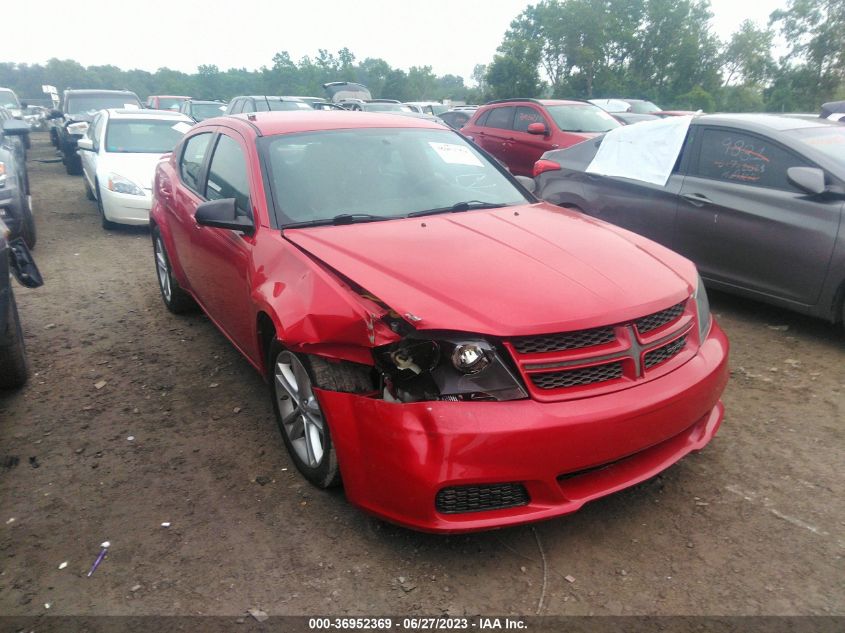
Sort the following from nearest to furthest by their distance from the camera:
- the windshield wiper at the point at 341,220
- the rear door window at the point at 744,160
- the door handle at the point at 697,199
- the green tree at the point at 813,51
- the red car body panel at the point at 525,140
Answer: the windshield wiper at the point at 341,220
the rear door window at the point at 744,160
the door handle at the point at 697,199
the red car body panel at the point at 525,140
the green tree at the point at 813,51

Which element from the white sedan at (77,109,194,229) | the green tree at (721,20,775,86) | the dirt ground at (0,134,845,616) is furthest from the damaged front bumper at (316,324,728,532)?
the green tree at (721,20,775,86)

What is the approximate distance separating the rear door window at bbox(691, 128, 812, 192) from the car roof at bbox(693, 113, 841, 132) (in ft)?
0.23

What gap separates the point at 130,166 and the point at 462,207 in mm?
6571

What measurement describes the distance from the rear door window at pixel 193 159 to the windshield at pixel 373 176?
1.04 metres

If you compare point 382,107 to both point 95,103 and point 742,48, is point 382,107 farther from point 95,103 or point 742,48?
point 742,48

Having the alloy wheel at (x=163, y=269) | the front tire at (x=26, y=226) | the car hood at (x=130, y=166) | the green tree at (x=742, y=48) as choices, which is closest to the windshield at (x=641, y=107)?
the car hood at (x=130, y=166)

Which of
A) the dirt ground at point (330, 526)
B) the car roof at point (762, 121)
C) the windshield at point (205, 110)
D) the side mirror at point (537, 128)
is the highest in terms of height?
the car roof at point (762, 121)

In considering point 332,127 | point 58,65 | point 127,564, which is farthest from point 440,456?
point 58,65

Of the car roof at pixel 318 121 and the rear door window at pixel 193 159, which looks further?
the rear door window at pixel 193 159

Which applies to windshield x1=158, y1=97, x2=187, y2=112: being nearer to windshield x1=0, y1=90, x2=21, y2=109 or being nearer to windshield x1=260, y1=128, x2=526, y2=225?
windshield x1=0, y1=90, x2=21, y2=109

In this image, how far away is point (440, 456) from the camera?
7.29 ft

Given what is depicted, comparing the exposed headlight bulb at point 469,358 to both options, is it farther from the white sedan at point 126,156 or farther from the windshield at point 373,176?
the white sedan at point 126,156

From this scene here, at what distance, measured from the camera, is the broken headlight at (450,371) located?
2305 millimetres

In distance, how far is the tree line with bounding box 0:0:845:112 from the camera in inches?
1553
